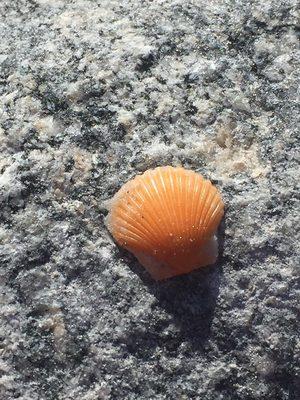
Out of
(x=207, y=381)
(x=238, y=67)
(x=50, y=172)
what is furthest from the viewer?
(x=238, y=67)

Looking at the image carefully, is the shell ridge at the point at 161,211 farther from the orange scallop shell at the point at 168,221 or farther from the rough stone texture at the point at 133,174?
the rough stone texture at the point at 133,174

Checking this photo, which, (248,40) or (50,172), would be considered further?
(248,40)

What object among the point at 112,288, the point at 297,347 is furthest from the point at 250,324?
the point at 112,288

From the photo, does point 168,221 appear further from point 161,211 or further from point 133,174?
point 133,174

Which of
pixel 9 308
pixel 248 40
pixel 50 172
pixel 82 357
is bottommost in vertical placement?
pixel 82 357

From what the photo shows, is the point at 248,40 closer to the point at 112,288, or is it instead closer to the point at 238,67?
the point at 238,67

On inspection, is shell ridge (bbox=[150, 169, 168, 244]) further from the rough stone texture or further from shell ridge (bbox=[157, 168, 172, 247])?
the rough stone texture

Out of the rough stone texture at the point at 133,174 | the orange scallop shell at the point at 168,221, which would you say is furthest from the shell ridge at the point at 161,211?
the rough stone texture at the point at 133,174
